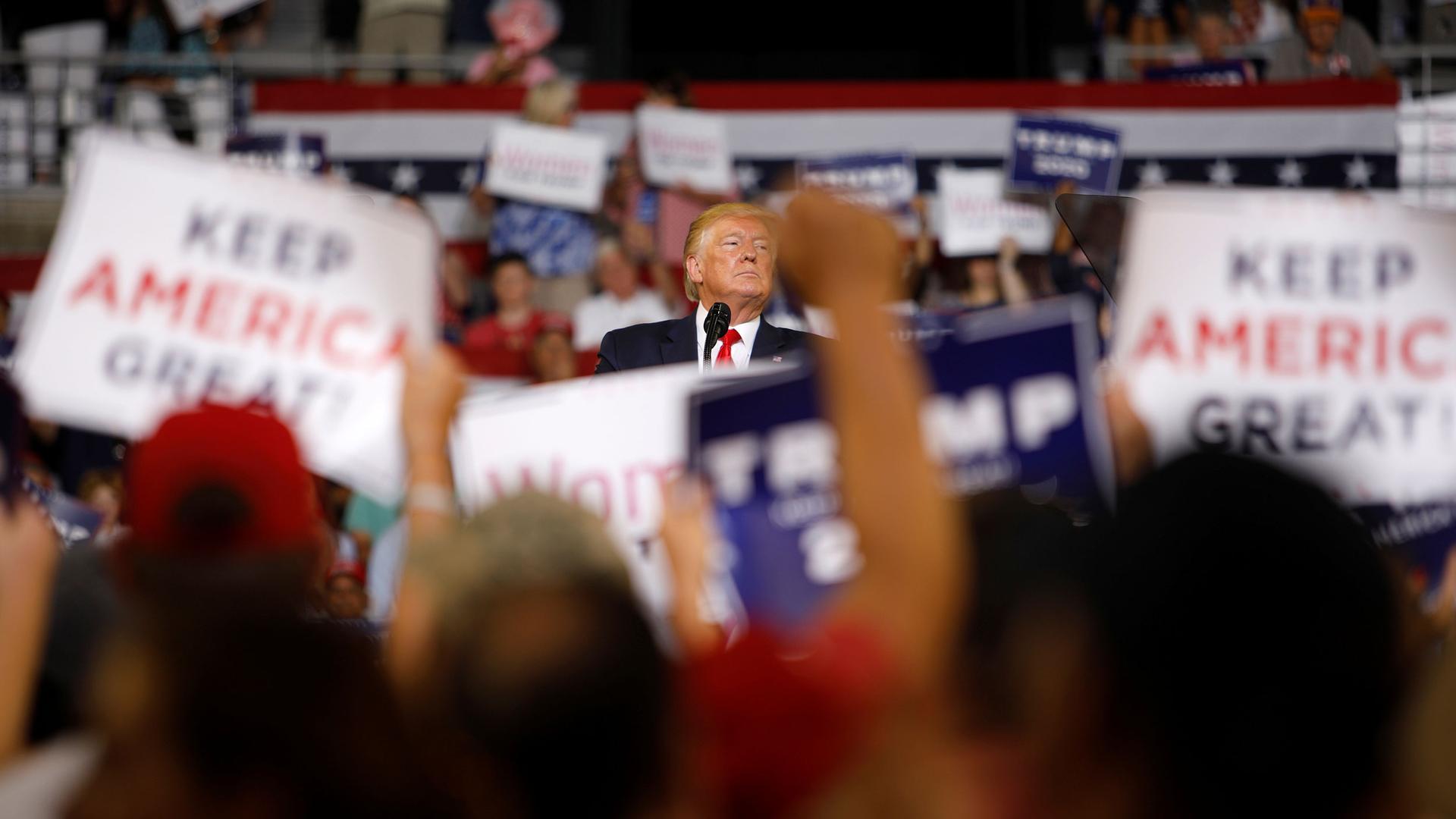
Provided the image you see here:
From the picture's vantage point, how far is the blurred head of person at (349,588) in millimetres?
4469

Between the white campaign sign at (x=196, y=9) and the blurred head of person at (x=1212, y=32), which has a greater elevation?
the white campaign sign at (x=196, y=9)

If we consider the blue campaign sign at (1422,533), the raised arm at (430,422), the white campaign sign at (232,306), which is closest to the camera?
the raised arm at (430,422)

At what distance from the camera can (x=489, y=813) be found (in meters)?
1.39

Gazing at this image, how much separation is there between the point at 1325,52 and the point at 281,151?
200 inches

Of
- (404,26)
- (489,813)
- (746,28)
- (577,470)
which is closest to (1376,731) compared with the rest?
(489,813)

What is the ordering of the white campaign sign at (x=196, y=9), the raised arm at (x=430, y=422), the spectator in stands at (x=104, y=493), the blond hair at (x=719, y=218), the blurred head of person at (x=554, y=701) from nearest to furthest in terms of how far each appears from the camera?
Result: the blurred head of person at (x=554, y=701), the raised arm at (x=430, y=422), the blond hair at (x=719, y=218), the spectator in stands at (x=104, y=493), the white campaign sign at (x=196, y=9)

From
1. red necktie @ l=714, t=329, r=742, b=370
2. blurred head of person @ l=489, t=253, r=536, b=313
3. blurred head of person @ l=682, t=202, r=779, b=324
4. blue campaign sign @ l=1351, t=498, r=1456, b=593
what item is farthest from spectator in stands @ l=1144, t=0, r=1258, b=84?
blue campaign sign @ l=1351, t=498, r=1456, b=593

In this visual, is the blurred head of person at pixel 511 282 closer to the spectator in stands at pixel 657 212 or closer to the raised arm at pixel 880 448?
the spectator in stands at pixel 657 212

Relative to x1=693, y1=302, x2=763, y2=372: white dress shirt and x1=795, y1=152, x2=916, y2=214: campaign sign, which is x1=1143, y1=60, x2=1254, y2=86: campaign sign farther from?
x1=693, y1=302, x2=763, y2=372: white dress shirt

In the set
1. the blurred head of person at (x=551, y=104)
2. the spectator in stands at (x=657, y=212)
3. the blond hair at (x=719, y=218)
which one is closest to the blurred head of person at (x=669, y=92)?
the spectator in stands at (x=657, y=212)

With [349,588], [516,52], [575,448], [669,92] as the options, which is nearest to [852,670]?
[575,448]

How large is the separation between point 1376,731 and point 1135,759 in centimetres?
17

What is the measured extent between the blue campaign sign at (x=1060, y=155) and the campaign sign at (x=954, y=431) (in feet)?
20.9

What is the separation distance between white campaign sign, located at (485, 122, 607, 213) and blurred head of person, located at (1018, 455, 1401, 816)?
7166mm
